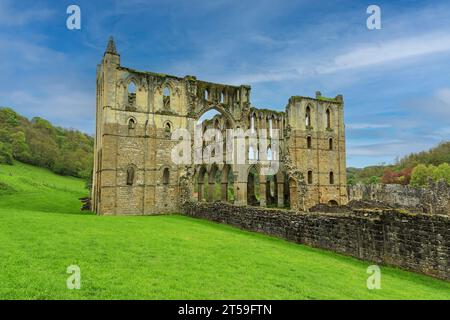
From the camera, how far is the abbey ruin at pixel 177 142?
2645 centimetres

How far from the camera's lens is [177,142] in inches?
1137

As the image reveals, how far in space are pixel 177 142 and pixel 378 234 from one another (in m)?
20.1

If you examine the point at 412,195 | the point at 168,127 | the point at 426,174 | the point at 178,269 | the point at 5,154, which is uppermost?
the point at 5,154

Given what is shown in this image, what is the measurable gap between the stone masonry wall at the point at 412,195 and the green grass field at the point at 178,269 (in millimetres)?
22672

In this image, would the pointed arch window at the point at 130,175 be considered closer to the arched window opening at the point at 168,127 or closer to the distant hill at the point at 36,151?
the arched window opening at the point at 168,127

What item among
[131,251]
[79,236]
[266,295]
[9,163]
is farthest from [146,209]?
[9,163]

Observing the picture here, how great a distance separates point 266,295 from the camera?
6680mm

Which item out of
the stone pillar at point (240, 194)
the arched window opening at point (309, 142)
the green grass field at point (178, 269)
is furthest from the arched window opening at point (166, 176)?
the arched window opening at point (309, 142)

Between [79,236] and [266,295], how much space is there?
321 inches

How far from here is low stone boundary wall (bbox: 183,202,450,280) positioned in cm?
973

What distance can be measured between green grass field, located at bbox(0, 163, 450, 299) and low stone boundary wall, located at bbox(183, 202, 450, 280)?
49cm

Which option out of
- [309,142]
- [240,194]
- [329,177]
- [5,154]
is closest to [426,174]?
[329,177]

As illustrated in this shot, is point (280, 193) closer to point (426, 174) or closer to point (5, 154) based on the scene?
point (5, 154)

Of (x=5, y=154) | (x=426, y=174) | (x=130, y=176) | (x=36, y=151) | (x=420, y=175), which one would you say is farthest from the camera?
(x=420, y=175)
